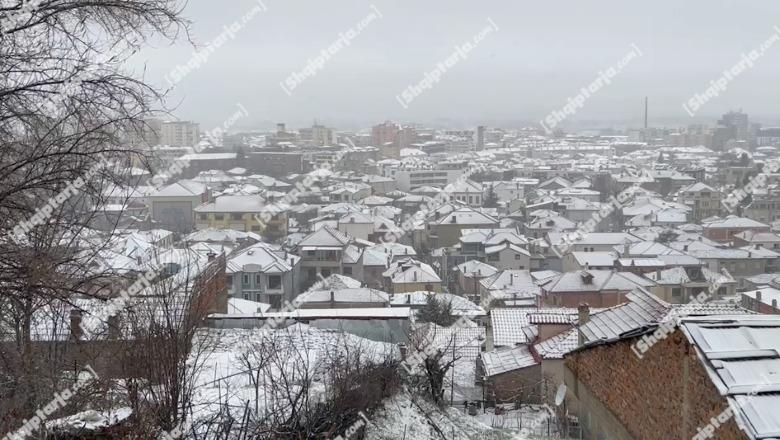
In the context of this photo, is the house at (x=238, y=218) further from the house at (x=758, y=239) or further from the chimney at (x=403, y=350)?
the chimney at (x=403, y=350)

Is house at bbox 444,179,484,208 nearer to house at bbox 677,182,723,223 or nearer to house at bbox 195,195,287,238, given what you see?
house at bbox 677,182,723,223

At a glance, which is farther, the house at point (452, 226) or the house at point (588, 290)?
the house at point (452, 226)

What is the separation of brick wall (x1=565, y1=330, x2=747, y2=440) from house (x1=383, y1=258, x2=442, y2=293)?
1979cm

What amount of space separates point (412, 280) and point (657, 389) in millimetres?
21402

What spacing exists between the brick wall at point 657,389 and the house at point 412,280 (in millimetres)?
19791

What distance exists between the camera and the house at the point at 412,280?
25531 mm

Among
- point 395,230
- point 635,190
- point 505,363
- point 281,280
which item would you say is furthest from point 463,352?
point 635,190

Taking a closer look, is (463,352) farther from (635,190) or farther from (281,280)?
(635,190)

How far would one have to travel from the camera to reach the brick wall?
11.6 ft

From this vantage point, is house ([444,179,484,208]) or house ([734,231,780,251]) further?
house ([444,179,484,208])

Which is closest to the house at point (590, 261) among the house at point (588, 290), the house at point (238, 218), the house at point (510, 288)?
the house at point (510, 288)

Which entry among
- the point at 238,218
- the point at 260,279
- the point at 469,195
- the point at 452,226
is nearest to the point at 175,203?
the point at 238,218

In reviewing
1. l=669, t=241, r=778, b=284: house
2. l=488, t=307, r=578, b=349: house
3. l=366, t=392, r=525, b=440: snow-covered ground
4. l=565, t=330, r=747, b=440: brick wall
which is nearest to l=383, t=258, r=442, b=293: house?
l=488, t=307, r=578, b=349: house

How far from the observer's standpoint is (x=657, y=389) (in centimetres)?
423
